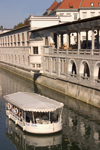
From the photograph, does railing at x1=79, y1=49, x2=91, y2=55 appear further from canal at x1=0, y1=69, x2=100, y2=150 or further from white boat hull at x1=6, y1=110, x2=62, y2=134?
white boat hull at x1=6, y1=110, x2=62, y2=134

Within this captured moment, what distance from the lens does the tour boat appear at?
2507cm

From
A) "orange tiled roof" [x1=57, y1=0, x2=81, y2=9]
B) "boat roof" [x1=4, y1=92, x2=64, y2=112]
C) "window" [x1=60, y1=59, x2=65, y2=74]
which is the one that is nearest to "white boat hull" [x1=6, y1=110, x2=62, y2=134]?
"boat roof" [x1=4, y1=92, x2=64, y2=112]

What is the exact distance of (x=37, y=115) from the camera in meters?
26.8

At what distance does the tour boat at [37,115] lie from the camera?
82.3 ft

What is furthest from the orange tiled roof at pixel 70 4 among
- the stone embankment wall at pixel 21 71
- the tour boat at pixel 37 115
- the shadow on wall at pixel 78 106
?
the tour boat at pixel 37 115

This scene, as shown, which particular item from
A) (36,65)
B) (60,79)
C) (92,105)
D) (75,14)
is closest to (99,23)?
(92,105)

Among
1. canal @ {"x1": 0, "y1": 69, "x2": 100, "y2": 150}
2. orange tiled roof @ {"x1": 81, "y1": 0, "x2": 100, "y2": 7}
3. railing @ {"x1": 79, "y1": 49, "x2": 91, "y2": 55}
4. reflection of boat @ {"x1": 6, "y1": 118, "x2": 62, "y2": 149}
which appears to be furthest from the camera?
orange tiled roof @ {"x1": 81, "y1": 0, "x2": 100, "y2": 7}

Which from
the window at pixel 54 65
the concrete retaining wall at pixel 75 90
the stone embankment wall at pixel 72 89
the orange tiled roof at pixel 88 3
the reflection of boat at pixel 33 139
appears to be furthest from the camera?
the orange tiled roof at pixel 88 3

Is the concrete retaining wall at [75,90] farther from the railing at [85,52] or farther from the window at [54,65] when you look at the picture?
the railing at [85,52]

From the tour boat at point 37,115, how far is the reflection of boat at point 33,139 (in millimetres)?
487

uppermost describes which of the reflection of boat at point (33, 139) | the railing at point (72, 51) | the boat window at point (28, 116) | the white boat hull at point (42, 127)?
the railing at point (72, 51)

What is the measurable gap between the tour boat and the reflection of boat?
1.60 feet

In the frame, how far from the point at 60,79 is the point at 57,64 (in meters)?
3.24

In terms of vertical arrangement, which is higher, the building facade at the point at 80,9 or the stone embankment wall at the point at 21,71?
the building facade at the point at 80,9
